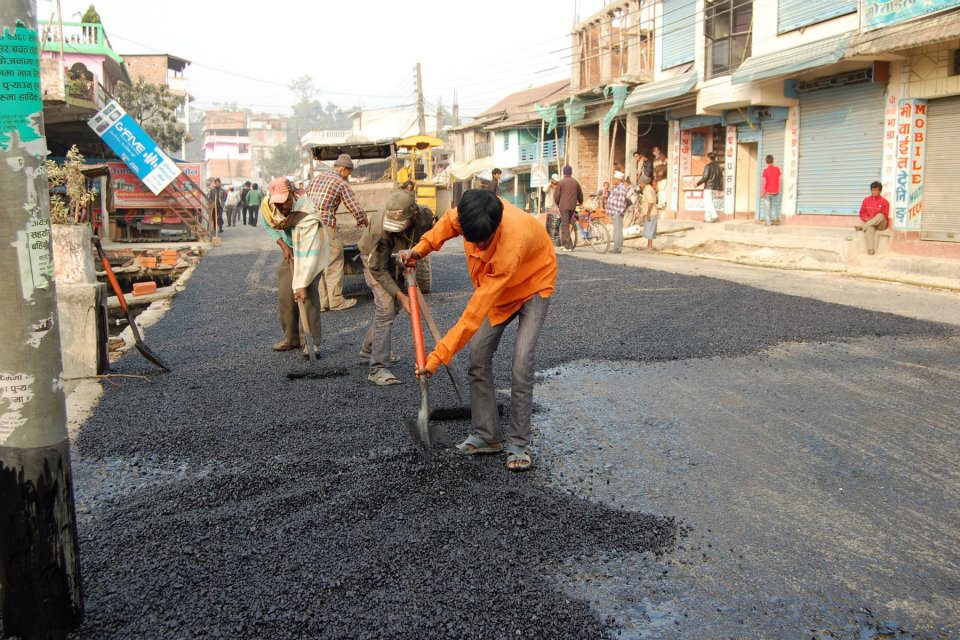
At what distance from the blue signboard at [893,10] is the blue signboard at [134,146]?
16364 mm

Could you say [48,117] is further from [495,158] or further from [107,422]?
[495,158]

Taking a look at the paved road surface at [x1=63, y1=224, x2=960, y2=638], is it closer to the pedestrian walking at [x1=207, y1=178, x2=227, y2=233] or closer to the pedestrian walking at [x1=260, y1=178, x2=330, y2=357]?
the pedestrian walking at [x1=260, y1=178, x2=330, y2=357]

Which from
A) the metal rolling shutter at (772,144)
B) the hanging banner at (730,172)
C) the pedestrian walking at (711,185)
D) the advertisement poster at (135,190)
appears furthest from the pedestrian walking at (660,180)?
the advertisement poster at (135,190)

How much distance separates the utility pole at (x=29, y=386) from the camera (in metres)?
2.62

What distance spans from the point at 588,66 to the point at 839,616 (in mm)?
27665

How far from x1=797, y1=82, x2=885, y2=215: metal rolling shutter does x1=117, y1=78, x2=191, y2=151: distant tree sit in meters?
25.7

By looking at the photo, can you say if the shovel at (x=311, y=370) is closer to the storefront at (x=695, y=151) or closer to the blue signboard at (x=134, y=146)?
the blue signboard at (x=134, y=146)

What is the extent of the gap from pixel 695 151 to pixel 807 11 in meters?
6.36

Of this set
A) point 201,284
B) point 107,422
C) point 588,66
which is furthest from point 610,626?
point 588,66

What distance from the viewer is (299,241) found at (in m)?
7.38

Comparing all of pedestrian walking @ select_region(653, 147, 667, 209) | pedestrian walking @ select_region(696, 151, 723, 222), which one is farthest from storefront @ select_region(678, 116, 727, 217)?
pedestrian walking @ select_region(653, 147, 667, 209)

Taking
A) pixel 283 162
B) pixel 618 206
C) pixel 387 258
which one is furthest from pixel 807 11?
pixel 283 162

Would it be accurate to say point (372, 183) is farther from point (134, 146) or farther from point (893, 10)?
point (134, 146)

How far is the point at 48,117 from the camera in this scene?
19641 millimetres
